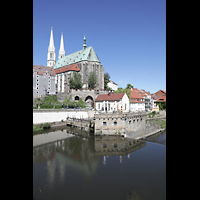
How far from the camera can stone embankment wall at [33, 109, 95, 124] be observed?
3962cm

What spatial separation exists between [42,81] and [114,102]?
128 ft

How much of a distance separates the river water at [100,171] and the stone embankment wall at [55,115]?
1406 centimetres

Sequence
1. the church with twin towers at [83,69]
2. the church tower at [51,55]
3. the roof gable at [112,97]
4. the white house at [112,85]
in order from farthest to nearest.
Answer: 1. the church tower at [51,55]
2. the white house at [112,85]
3. the church with twin towers at [83,69]
4. the roof gable at [112,97]

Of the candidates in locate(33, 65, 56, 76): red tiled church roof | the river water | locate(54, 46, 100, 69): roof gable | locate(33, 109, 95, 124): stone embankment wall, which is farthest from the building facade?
the river water

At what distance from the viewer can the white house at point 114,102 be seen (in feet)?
149

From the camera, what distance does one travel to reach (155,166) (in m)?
18.5

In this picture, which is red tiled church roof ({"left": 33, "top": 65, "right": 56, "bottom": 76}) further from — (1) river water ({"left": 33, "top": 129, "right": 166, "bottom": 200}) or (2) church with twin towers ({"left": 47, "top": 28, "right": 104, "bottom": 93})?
(1) river water ({"left": 33, "top": 129, "right": 166, "bottom": 200})

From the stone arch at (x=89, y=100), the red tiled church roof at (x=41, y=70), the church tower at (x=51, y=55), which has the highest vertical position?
the church tower at (x=51, y=55)

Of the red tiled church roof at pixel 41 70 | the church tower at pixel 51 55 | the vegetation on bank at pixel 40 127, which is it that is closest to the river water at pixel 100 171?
the vegetation on bank at pixel 40 127

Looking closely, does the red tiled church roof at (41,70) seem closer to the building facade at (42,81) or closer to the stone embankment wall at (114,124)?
the building facade at (42,81)

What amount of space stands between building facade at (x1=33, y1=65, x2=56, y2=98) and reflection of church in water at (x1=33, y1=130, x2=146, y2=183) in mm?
43193
